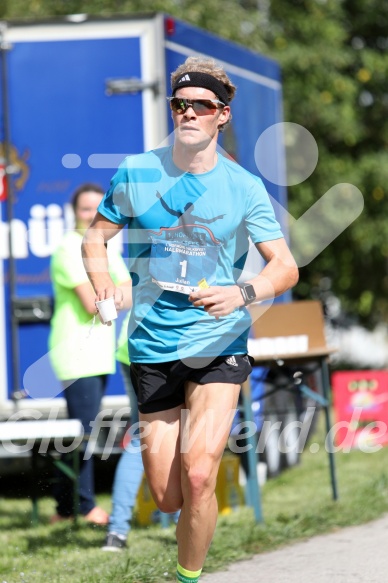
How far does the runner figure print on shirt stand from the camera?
4355mm

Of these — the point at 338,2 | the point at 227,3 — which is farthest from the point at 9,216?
the point at 338,2

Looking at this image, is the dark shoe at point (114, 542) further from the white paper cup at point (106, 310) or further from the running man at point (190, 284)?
the white paper cup at point (106, 310)

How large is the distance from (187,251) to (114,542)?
2373 millimetres

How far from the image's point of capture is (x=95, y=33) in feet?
26.1

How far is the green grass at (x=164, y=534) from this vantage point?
5.40 meters

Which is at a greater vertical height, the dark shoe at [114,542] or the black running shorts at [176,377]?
the black running shorts at [176,377]

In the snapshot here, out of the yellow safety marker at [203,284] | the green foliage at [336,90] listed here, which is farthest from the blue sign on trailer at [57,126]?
the green foliage at [336,90]

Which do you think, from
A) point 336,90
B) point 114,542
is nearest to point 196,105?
point 114,542

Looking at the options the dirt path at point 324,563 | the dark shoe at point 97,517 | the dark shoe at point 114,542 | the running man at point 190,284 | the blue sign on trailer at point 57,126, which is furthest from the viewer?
the blue sign on trailer at point 57,126

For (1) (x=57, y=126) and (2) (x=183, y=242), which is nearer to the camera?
(2) (x=183, y=242)

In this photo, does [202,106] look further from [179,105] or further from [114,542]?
[114,542]

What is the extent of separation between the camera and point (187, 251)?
4352 mm

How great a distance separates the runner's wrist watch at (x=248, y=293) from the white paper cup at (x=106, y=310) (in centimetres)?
48

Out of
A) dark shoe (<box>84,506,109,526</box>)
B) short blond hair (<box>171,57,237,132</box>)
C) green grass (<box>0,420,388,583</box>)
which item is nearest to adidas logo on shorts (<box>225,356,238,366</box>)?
short blond hair (<box>171,57,237,132</box>)
